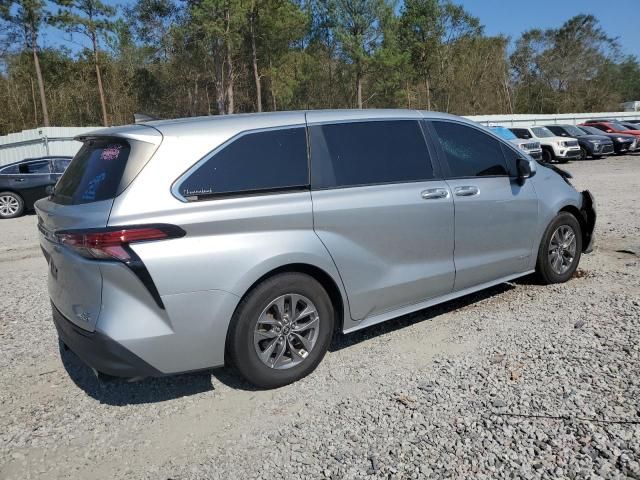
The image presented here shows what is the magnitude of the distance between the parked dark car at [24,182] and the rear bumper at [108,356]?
1165 cm

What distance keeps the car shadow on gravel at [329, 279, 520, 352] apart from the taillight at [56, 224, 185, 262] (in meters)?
1.76

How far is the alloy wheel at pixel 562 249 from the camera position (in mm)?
5227

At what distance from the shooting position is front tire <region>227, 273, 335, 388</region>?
10.6ft

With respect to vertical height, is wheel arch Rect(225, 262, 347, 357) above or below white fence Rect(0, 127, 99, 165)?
below

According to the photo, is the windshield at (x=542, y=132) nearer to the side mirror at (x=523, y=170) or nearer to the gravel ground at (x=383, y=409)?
the side mirror at (x=523, y=170)

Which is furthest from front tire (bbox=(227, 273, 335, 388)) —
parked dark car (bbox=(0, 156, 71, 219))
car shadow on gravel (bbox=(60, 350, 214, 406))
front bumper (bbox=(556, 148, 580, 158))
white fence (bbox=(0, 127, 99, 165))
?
white fence (bbox=(0, 127, 99, 165))

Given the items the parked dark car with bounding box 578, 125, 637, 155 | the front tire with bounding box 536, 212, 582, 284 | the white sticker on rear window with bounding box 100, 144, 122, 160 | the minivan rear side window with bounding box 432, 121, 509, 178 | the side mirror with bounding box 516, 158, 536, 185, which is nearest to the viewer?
the white sticker on rear window with bounding box 100, 144, 122, 160

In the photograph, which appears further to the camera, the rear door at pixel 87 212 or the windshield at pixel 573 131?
the windshield at pixel 573 131

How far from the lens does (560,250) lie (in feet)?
17.4

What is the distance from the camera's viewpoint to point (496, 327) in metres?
4.34

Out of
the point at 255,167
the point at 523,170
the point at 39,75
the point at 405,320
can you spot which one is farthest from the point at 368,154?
the point at 39,75

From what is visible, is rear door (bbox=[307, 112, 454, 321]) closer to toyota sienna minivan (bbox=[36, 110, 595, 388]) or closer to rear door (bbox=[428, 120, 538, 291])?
toyota sienna minivan (bbox=[36, 110, 595, 388])

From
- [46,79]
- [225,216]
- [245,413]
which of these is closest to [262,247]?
[225,216]

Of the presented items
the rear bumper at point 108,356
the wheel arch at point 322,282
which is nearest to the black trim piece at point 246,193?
the wheel arch at point 322,282
